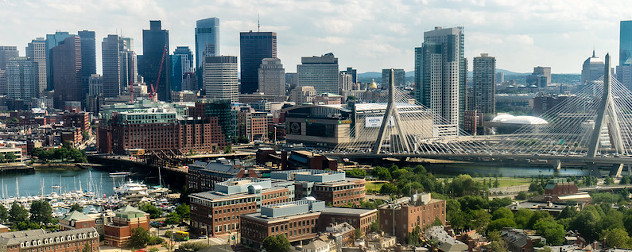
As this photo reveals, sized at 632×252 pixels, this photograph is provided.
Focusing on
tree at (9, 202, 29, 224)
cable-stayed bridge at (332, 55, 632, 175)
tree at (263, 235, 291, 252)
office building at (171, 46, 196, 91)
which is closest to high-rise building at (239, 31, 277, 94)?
office building at (171, 46, 196, 91)

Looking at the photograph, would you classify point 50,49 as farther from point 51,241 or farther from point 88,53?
point 51,241

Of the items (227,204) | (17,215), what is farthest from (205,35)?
(227,204)

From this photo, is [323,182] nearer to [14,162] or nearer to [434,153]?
[434,153]

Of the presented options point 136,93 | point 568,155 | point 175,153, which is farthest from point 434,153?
point 136,93

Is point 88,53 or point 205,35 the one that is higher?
point 205,35

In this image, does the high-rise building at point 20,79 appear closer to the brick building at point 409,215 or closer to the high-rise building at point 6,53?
the high-rise building at point 6,53

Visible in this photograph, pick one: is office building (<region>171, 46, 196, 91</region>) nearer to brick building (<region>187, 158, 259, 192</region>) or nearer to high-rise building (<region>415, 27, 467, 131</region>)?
high-rise building (<region>415, 27, 467, 131</region>)
